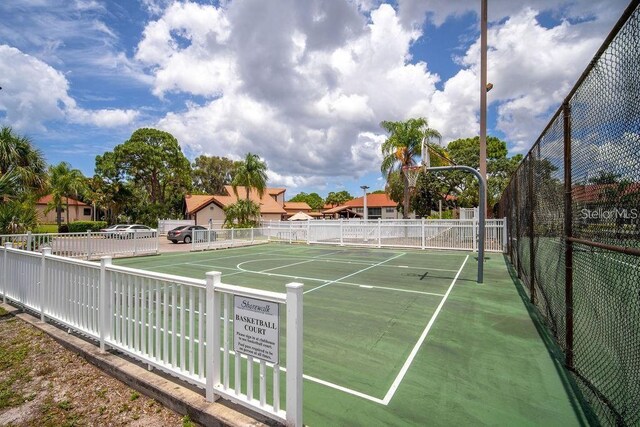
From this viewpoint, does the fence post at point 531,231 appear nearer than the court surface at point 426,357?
No

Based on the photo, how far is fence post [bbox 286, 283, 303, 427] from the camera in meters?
2.47

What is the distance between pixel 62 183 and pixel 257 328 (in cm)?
3955

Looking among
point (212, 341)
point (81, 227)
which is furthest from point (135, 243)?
point (81, 227)

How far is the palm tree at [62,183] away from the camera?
108 feet

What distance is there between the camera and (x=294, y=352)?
2.50 metres

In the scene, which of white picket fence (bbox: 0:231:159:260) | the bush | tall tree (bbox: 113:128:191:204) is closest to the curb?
white picket fence (bbox: 0:231:159:260)

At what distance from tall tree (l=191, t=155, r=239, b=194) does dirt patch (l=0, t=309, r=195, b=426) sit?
5933 cm

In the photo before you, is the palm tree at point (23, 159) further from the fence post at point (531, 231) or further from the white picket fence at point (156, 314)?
the fence post at point (531, 231)

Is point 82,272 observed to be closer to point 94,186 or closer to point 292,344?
point 292,344

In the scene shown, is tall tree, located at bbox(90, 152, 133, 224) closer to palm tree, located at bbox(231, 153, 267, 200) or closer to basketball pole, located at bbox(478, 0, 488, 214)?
palm tree, located at bbox(231, 153, 267, 200)

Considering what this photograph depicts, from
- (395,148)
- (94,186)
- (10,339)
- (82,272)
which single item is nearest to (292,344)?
(82,272)

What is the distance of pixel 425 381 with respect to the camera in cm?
355

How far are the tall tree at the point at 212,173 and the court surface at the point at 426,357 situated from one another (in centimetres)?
5730

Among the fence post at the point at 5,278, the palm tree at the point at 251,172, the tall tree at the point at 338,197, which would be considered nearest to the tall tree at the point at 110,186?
the palm tree at the point at 251,172
